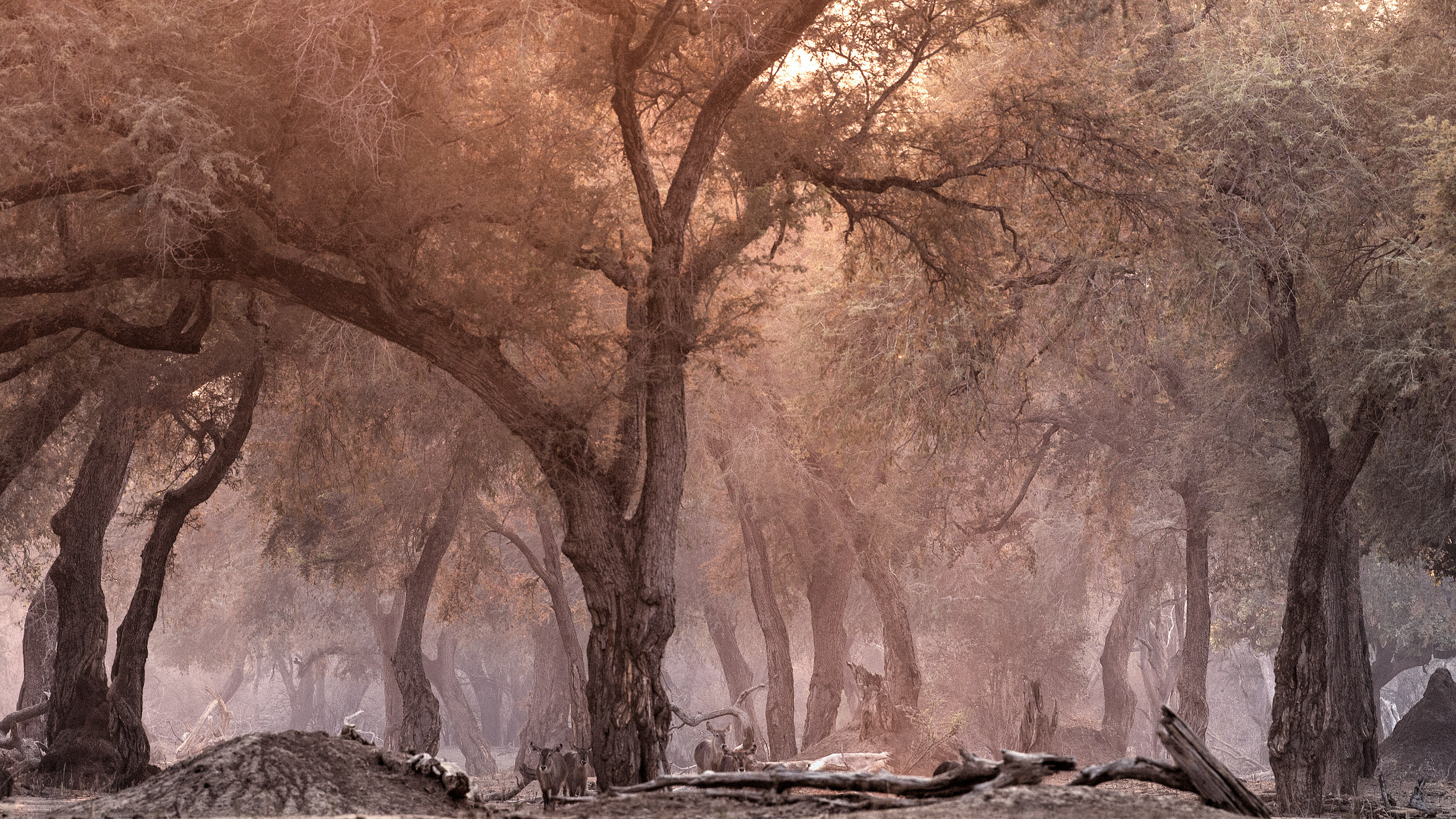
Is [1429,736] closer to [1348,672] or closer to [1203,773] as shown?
[1348,672]

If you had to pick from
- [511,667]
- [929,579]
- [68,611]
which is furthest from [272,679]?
[68,611]

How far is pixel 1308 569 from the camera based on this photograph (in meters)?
15.1

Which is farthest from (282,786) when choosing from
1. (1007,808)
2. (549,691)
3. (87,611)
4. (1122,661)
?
(1122,661)

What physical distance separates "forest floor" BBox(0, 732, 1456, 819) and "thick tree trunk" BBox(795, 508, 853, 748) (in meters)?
14.9

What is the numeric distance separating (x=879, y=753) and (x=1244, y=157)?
9.05m

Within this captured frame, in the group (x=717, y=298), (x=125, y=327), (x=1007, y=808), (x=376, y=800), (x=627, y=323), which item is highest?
A: (x=717, y=298)

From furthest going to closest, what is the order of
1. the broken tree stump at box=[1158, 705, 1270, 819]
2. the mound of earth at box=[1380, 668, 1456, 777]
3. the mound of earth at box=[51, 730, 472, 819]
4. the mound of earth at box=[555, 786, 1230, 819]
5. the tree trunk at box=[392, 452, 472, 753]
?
the mound of earth at box=[1380, 668, 1456, 777] < the tree trunk at box=[392, 452, 472, 753] < the mound of earth at box=[51, 730, 472, 819] < the broken tree stump at box=[1158, 705, 1270, 819] < the mound of earth at box=[555, 786, 1230, 819]

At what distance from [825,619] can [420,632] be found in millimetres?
7761

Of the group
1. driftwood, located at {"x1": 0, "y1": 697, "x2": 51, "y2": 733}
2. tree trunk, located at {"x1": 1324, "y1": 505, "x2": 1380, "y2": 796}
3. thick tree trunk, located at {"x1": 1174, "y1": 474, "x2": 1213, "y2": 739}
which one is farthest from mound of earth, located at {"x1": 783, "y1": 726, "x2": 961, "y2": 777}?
driftwood, located at {"x1": 0, "y1": 697, "x2": 51, "y2": 733}

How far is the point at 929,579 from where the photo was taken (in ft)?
118

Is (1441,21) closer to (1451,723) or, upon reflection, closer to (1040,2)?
(1040,2)

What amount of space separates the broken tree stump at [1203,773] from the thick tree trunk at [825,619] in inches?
662

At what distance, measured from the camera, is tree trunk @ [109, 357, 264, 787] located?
15.5 meters

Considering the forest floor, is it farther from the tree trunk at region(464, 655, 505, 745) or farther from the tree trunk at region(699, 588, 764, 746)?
the tree trunk at region(464, 655, 505, 745)
